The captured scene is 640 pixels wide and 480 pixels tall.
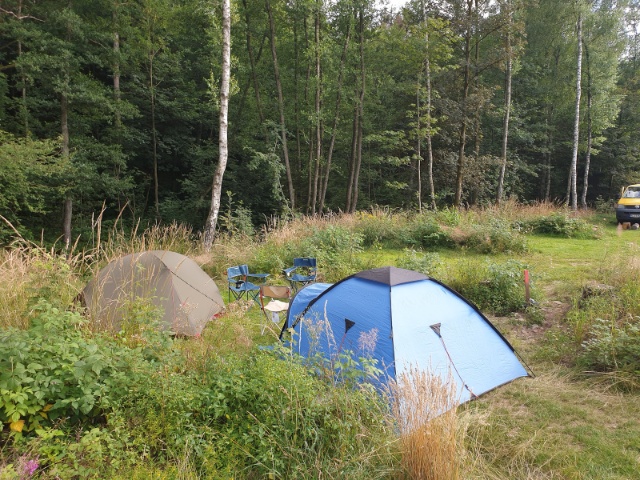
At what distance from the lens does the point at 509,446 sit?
2875 mm

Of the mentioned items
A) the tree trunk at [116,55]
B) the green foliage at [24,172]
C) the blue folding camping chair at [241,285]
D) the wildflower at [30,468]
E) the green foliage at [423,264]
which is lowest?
the blue folding camping chair at [241,285]

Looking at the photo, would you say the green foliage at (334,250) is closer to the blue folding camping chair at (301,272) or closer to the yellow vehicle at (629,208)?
the blue folding camping chair at (301,272)

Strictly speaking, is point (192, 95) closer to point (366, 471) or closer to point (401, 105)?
point (401, 105)

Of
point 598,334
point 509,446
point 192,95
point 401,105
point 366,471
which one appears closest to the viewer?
point 366,471

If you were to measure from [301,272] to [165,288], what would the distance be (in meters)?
3.29

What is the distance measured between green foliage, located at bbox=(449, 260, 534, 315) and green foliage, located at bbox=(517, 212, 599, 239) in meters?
6.38

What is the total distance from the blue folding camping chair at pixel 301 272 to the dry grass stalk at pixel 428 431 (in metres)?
4.27

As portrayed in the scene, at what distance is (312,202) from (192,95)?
6.43 m


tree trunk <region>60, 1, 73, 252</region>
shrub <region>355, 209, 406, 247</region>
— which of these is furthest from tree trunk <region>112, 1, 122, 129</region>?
shrub <region>355, 209, 406, 247</region>

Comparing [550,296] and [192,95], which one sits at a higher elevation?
[192,95]

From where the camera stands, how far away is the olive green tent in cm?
419

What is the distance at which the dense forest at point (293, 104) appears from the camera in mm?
11219

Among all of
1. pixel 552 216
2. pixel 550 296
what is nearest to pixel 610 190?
pixel 552 216

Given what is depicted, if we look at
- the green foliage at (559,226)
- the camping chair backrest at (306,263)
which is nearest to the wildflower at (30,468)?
the camping chair backrest at (306,263)
